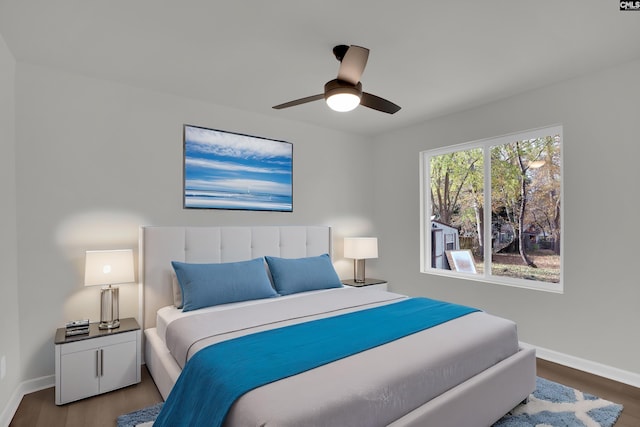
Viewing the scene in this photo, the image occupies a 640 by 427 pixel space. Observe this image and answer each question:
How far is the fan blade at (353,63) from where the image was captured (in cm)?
186

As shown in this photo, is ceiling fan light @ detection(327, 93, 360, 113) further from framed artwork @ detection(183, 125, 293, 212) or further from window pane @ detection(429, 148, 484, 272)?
window pane @ detection(429, 148, 484, 272)

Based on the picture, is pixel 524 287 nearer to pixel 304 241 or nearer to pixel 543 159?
Result: pixel 543 159

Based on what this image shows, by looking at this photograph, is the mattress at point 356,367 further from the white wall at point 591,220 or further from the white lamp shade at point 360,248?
the white lamp shade at point 360,248

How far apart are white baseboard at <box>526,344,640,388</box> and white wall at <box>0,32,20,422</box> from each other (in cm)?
419

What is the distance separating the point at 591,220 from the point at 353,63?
8.01ft

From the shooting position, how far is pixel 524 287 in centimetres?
330

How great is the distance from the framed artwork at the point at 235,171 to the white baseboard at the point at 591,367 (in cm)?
291

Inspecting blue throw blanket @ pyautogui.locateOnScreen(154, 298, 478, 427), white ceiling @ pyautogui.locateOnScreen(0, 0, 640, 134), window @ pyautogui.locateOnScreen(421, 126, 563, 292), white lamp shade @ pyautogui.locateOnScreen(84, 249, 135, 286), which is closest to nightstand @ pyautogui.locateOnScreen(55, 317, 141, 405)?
white lamp shade @ pyautogui.locateOnScreen(84, 249, 135, 286)

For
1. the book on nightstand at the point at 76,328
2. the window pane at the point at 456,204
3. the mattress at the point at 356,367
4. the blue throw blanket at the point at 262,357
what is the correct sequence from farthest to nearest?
1. the window pane at the point at 456,204
2. the book on nightstand at the point at 76,328
3. the blue throw blanket at the point at 262,357
4. the mattress at the point at 356,367

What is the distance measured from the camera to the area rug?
2.12 metres

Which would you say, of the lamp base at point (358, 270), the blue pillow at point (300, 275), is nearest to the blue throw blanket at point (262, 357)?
the blue pillow at point (300, 275)

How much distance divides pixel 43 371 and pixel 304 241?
254 cm

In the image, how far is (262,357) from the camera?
5.49 ft

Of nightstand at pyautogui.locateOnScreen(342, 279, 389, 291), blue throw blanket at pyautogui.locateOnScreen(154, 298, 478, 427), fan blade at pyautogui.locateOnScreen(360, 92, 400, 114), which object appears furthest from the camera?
nightstand at pyautogui.locateOnScreen(342, 279, 389, 291)
